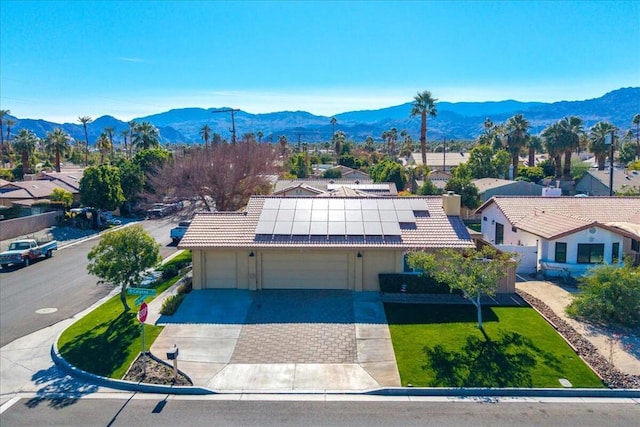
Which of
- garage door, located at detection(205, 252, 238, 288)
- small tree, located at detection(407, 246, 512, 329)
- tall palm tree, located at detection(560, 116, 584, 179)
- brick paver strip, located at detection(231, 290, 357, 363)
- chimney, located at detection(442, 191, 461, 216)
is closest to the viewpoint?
brick paver strip, located at detection(231, 290, 357, 363)

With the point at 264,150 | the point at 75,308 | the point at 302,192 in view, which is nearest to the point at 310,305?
the point at 75,308

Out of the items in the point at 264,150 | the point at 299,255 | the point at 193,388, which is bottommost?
the point at 193,388

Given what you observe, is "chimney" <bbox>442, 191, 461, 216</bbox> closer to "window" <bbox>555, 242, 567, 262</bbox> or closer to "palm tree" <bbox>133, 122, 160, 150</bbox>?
"window" <bbox>555, 242, 567, 262</bbox>

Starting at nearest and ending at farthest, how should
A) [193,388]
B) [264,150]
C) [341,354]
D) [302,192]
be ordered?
[193,388] < [341,354] < [302,192] < [264,150]

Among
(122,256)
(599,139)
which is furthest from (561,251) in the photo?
(599,139)

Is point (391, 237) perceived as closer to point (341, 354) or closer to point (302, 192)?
point (341, 354)

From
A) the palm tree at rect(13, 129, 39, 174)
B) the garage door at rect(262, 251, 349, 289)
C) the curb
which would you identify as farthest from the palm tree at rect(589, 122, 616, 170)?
the palm tree at rect(13, 129, 39, 174)

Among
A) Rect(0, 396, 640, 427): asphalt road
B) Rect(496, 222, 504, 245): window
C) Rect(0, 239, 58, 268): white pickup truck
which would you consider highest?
Rect(496, 222, 504, 245): window
